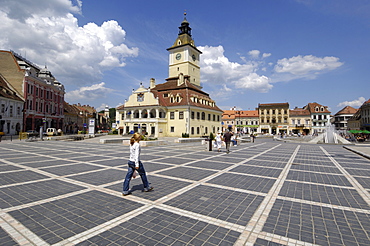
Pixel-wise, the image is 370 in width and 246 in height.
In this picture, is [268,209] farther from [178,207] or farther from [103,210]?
[103,210]

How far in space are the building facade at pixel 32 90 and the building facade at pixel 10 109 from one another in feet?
3.11

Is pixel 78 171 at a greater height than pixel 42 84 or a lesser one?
lesser

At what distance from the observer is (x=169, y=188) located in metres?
6.50

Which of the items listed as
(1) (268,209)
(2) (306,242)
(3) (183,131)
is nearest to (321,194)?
(1) (268,209)

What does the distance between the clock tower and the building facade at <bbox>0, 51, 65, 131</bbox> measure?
34.4 metres

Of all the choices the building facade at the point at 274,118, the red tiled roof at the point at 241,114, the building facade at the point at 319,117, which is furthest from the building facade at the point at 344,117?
the red tiled roof at the point at 241,114

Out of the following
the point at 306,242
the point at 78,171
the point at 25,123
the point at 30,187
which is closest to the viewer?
the point at 306,242

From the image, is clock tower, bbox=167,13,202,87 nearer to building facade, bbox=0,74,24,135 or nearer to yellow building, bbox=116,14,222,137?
yellow building, bbox=116,14,222,137

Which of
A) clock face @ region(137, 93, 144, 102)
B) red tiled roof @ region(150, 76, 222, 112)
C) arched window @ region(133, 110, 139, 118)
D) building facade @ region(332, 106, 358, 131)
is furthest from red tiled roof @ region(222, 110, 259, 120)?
clock face @ region(137, 93, 144, 102)

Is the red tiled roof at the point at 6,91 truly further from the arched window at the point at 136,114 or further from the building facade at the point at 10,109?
the arched window at the point at 136,114

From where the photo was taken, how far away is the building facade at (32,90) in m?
42.6

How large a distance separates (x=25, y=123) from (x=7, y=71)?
41.0ft

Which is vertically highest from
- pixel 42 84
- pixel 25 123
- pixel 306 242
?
pixel 42 84

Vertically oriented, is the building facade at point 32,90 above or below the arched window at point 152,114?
above
